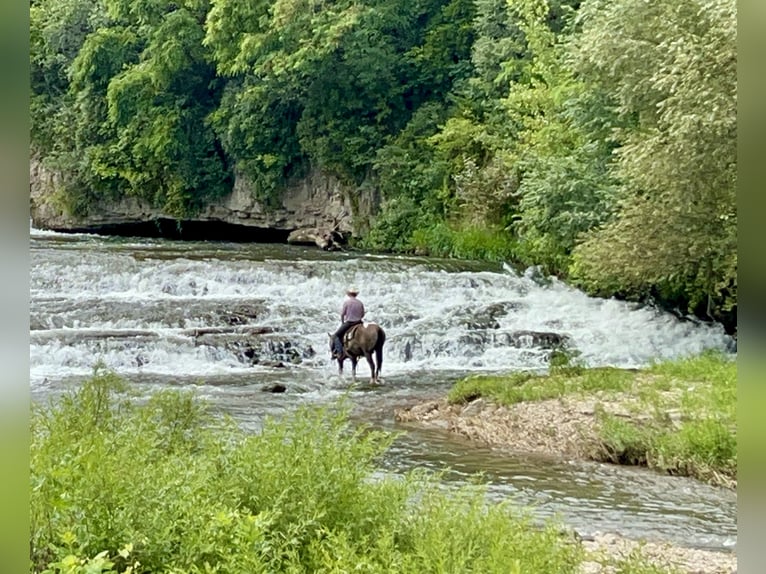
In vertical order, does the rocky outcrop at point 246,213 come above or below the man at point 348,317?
Result: above

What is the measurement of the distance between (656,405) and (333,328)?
A: 5.67 metres

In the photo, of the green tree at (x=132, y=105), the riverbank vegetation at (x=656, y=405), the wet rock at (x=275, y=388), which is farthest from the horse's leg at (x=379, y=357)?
the green tree at (x=132, y=105)

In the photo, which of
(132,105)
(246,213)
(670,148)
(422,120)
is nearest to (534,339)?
(670,148)

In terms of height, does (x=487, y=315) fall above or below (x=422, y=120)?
below

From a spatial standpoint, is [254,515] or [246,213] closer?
[254,515]

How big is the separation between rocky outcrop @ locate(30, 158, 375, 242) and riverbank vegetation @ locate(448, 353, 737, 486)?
561 inches

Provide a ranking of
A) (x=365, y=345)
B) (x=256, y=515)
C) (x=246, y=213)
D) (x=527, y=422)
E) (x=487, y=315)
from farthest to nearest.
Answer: (x=246, y=213) → (x=487, y=315) → (x=365, y=345) → (x=527, y=422) → (x=256, y=515)

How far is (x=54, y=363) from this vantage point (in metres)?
10.4

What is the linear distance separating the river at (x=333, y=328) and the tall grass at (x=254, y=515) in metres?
2.30

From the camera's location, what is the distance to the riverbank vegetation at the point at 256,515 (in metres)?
2.90

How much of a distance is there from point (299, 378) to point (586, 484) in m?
4.85

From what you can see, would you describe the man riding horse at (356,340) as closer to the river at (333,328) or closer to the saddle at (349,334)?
the saddle at (349,334)

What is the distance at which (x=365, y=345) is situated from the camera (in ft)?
33.6

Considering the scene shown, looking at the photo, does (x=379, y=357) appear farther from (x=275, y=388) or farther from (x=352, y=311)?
(x=275, y=388)
